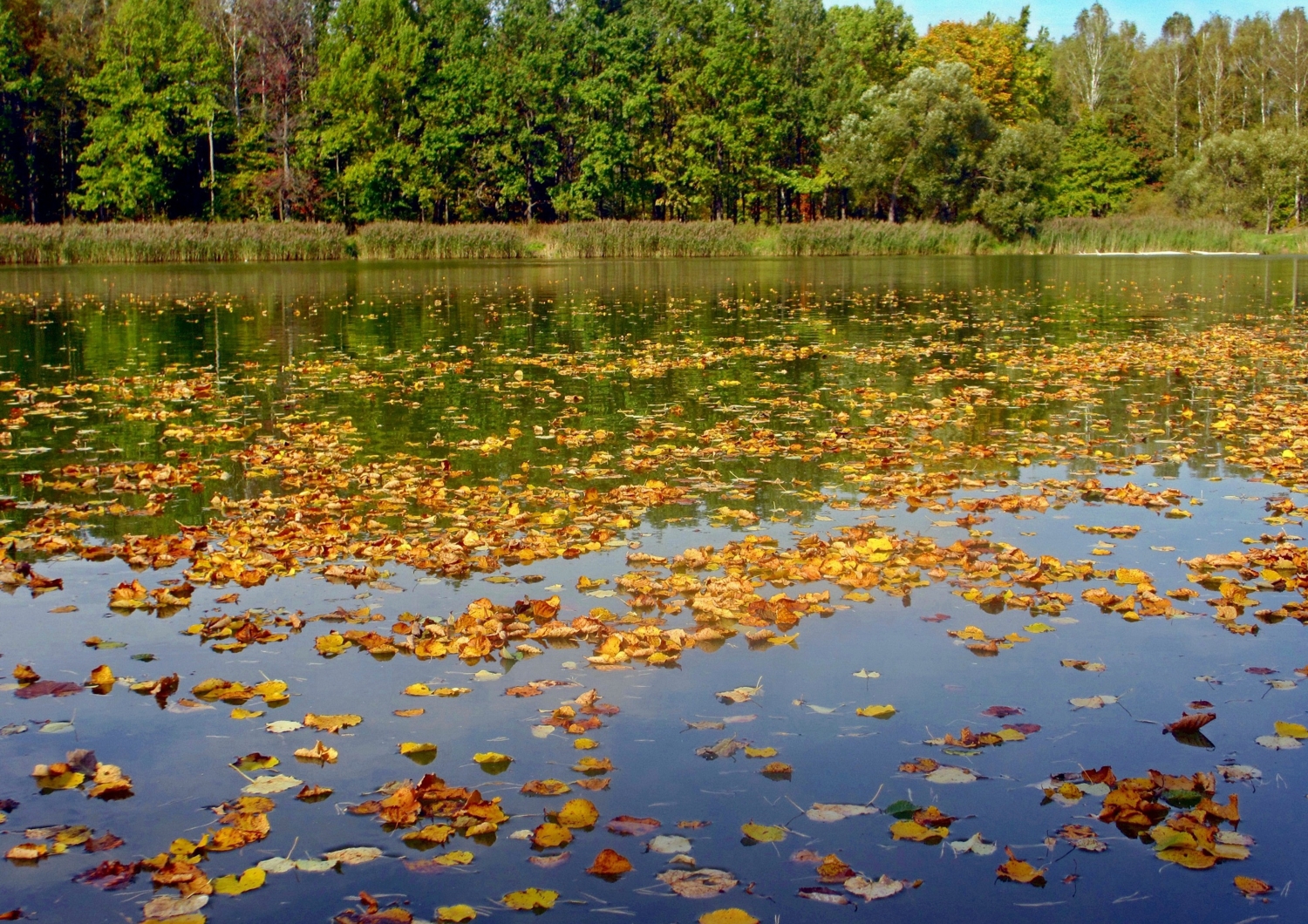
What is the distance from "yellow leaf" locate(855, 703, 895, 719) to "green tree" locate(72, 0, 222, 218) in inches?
2271

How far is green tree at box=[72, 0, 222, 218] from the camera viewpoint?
54.9 metres

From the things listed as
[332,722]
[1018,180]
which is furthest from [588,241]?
[332,722]

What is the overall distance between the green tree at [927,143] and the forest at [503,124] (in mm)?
121

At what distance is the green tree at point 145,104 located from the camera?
54875 millimetres

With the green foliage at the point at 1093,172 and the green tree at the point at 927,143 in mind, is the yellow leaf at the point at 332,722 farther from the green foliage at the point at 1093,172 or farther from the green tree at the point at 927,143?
the green foliage at the point at 1093,172

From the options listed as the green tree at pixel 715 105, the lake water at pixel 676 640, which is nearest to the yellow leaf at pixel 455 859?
the lake water at pixel 676 640

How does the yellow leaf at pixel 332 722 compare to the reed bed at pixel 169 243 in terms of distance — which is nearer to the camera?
the yellow leaf at pixel 332 722

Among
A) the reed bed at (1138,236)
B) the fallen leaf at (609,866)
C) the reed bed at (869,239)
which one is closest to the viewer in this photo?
the fallen leaf at (609,866)

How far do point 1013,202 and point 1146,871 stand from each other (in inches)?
2235

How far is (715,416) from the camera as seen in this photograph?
9492 millimetres

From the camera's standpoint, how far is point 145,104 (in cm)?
5528

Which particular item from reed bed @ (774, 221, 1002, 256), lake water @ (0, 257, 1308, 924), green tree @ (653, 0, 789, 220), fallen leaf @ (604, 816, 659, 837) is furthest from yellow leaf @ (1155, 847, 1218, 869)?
green tree @ (653, 0, 789, 220)

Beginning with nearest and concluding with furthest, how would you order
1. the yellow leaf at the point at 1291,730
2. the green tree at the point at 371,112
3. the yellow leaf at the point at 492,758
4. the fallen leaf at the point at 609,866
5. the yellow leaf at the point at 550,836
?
the fallen leaf at the point at 609,866
the yellow leaf at the point at 550,836
the yellow leaf at the point at 492,758
the yellow leaf at the point at 1291,730
the green tree at the point at 371,112

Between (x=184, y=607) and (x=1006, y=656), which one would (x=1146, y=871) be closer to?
(x=1006, y=656)
